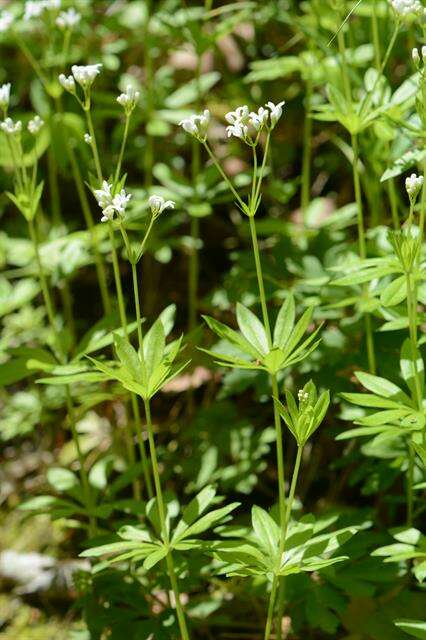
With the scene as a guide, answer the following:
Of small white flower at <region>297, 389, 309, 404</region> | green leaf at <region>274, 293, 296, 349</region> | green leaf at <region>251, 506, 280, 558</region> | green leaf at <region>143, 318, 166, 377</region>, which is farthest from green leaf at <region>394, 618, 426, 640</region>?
green leaf at <region>143, 318, 166, 377</region>

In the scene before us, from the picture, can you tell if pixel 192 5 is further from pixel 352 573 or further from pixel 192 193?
pixel 352 573

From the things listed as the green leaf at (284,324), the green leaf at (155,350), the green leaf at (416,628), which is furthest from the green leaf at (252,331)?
the green leaf at (416,628)

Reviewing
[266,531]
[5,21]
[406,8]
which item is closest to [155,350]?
[266,531]

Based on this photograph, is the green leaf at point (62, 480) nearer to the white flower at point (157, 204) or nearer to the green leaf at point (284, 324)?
the green leaf at point (284, 324)

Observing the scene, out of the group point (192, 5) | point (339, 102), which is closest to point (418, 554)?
point (339, 102)

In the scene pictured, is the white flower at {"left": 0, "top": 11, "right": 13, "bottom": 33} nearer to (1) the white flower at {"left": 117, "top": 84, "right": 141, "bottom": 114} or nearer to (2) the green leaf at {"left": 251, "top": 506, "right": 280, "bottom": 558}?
(1) the white flower at {"left": 117, "top": 84, "right": 141, "bottom": 114}

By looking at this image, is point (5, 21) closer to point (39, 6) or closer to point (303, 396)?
point (39, 6)
